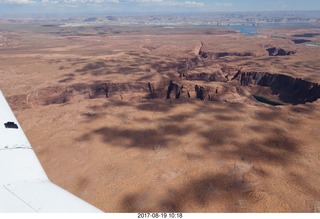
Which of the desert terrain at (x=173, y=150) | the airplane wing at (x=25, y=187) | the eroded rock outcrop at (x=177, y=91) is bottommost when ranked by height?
the eroded rock outcrop at (x=177, y=91)

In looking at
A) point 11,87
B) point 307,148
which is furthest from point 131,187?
point 11,87

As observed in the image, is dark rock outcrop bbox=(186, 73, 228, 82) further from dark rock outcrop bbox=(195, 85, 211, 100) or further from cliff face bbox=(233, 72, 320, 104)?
dark rock outcrop bbox=(195, 85, 211, 100)

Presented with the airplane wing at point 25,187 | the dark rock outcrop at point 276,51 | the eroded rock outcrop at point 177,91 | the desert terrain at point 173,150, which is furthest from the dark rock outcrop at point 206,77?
the airplane wing at point 25,187

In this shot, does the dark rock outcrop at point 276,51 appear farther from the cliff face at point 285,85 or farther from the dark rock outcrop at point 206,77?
the dark rock outcrop at point 206,77

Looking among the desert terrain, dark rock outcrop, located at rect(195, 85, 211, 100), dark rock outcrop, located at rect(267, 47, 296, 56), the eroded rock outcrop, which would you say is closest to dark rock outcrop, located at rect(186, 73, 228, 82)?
the eroded rock outcrop

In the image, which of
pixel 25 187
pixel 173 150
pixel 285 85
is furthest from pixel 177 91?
pixel 25 187

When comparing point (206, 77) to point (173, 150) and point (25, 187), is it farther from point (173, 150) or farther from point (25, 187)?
point (25, 187)
